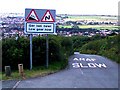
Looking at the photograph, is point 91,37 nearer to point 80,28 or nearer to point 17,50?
point 80,28

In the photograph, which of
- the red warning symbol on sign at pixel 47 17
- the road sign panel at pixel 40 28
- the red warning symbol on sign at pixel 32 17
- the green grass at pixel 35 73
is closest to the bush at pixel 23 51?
the green grass at pixel 35 73

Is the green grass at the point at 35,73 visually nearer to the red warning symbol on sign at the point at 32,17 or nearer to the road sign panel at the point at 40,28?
the road sign panel at the point at 40,28

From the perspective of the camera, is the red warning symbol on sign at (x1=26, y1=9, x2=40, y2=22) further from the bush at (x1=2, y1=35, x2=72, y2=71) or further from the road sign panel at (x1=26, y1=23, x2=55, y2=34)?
the bush at (x1=2, y1=35, x2=72, y2=71)

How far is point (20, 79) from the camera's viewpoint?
17.1m

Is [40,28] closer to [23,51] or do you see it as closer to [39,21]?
[39,21]

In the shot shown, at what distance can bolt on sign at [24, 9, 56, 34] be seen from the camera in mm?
22031

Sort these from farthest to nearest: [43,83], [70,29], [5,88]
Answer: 1. [70,29]
2. [43,83]
3. [5,88]

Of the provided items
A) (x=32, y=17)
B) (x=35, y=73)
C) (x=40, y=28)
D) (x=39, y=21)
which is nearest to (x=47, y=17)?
(x=39, y=21)

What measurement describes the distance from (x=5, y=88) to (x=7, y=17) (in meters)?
23.0

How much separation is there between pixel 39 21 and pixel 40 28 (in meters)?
0.51

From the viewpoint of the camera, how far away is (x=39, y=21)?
22.4 metres

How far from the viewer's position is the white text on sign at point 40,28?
22500 millimetres

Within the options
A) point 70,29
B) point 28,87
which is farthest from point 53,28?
point 70,29

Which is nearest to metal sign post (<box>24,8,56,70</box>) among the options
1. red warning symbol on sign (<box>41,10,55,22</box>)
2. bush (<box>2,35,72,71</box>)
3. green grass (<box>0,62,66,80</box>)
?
red warning symbol on sign (<box>41,10,55,22</box>)
